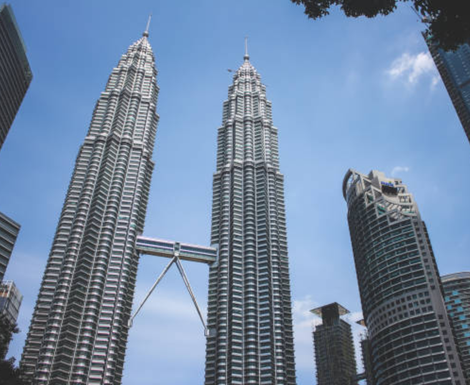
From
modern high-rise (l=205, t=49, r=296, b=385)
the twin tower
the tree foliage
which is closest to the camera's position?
the tree foliage

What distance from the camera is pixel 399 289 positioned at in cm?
14562

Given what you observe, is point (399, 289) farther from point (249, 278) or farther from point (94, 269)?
point (94, 269)

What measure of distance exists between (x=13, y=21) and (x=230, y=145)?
316 ft

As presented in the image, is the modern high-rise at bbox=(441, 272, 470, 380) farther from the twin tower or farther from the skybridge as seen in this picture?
the skybridge

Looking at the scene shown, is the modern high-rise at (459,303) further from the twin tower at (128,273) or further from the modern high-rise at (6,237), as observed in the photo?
the modern high-rise at (6,237)

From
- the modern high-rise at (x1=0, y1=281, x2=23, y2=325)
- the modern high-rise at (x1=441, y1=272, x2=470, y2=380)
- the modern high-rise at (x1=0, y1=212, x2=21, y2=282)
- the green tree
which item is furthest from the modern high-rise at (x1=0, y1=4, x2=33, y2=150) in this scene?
the modern high-rise at (x1=441, y1=272, x2=470, y2=380)

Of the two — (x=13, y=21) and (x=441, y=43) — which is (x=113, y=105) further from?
(x=441, y=43)

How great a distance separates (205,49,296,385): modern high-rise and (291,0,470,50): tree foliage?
122675 millimetres

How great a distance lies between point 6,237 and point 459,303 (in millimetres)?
172020

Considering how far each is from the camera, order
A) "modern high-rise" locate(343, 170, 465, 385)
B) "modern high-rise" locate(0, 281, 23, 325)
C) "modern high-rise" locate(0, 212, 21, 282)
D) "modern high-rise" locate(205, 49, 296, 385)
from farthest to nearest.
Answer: "modern high-rise" locate(0, 281, 23, 325), "modern high-rise" locate(205, 49, 296, 385), "modern high-rise" locate(343, 170, 465, 385), "modern high-rise" locate(0, 212, 21, 282)

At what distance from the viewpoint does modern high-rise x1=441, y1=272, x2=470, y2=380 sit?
174500mm

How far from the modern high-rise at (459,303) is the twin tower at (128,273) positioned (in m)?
74.7

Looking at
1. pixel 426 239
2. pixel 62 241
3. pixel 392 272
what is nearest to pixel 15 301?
pixel 62 241

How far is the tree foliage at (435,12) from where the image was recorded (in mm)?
23203
